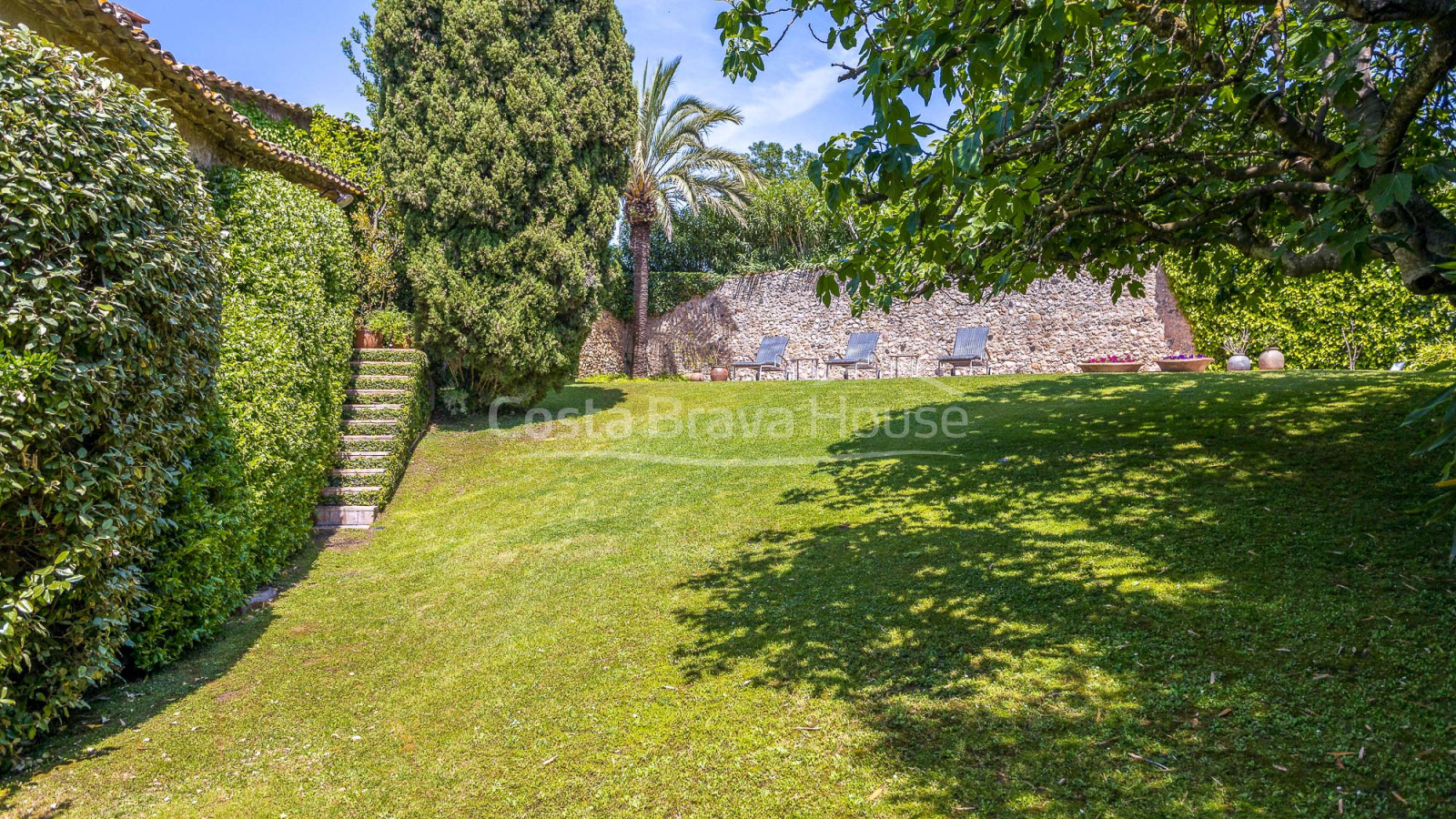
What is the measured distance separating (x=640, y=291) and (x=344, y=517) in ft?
44.1

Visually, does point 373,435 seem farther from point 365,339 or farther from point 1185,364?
point 1185,364

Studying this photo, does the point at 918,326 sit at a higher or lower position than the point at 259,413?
higher

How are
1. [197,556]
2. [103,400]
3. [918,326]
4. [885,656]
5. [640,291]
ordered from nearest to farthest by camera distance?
[103,400], [885,656], [197,556], [918,326], [640,291]

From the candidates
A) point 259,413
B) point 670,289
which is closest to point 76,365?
point 259,413

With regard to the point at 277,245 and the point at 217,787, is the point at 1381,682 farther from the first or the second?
the point at 277,245

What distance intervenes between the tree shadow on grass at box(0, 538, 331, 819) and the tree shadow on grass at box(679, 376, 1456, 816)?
306cm

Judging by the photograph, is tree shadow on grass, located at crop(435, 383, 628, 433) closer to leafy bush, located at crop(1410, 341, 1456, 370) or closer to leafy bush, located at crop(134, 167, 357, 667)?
leafy bush, located at crop(134, 167, 357, 667)

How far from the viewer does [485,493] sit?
861cm

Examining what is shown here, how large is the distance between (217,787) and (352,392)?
700 cm

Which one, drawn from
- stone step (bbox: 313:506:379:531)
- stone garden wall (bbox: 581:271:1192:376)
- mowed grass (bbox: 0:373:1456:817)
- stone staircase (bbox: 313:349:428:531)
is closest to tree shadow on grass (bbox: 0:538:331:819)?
mowed grass (bbox: 0:373:1456:817)

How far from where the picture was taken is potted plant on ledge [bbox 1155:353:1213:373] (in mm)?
12719

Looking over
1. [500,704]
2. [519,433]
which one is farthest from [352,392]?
[500,704]

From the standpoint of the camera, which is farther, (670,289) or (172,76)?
(670,289)

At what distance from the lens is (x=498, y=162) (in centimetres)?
1057
